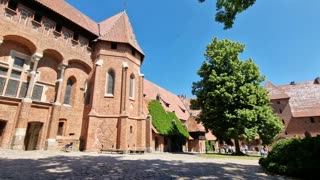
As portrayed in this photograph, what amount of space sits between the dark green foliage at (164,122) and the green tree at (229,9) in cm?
1938

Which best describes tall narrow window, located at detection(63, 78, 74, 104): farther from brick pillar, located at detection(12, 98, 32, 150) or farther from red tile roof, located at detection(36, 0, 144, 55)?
red tile roof, located at detection(36, 0, 144, 55)

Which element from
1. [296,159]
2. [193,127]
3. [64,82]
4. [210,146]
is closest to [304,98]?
[210,146]

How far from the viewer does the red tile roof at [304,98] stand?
136 feet

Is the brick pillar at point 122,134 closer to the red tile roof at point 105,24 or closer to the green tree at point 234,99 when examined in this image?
the red tile roof at point 105,24

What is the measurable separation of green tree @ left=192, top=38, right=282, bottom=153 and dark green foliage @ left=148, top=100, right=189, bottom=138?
543 cm

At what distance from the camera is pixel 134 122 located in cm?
2297

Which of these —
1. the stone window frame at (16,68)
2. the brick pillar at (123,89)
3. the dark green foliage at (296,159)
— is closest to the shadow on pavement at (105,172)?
the dark green foliage at (296,159)

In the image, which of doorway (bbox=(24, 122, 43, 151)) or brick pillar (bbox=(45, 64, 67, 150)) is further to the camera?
doorway (bbox=(24, 122, 43, 151))

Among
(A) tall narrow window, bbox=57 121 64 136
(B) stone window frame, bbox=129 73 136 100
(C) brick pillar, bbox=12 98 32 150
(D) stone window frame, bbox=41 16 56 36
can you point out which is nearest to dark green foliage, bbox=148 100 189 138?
(B) stone window frame, bbox=129 73 136 100

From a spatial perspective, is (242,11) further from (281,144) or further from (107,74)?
(107,74)

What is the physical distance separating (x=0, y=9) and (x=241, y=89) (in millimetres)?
23847

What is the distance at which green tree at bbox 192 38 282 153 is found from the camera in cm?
2311

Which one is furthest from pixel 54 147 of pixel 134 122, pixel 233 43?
pixel 233 43

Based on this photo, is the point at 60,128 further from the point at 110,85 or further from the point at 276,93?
the point at 276,93
